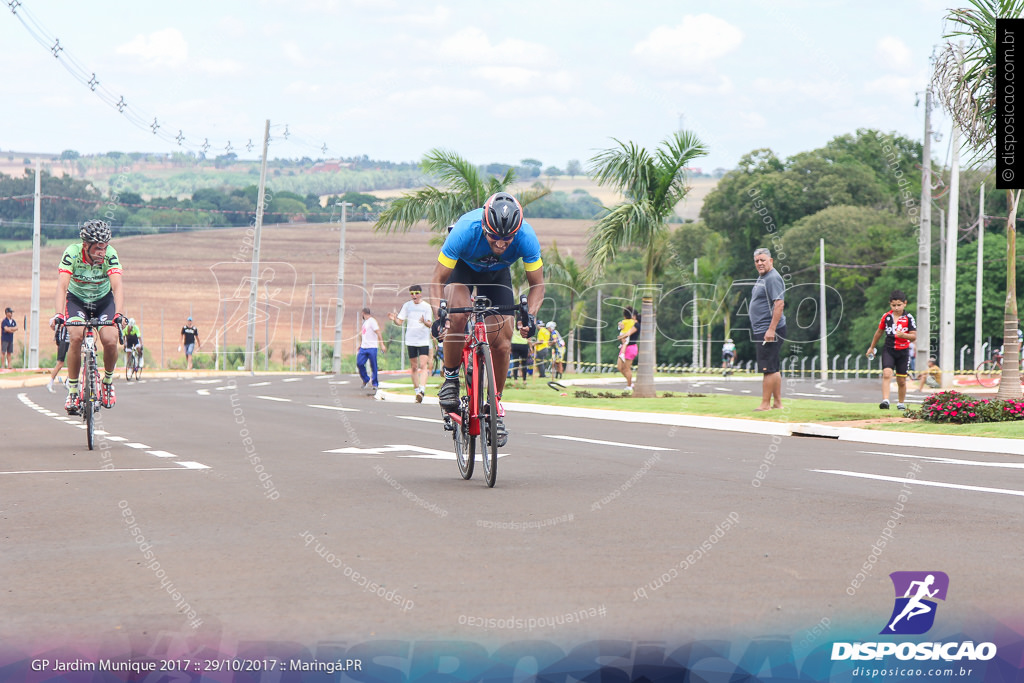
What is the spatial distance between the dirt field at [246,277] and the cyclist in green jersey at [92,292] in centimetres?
6576

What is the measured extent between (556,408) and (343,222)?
118ft

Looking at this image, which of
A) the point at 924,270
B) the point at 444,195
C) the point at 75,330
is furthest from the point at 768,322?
the point at 924,270

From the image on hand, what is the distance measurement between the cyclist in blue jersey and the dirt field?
225 feet

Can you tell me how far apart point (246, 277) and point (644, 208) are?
75.6 meters

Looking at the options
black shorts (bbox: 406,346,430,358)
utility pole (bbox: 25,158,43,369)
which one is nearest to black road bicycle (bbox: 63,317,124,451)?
black shorts (bbox: 406,346,430,358)

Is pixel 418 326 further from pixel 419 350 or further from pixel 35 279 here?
pixel 35 279

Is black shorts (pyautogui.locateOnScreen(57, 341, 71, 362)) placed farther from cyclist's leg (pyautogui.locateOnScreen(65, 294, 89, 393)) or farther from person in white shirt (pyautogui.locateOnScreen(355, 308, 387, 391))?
person in white shirt (pyautogui.locateOnScreen(355, 308, 387, 391))

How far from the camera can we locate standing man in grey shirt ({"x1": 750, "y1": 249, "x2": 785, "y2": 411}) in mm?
17500

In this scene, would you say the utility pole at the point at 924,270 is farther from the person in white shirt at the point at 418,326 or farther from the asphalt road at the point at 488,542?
the asphalt road at the point at 488,542

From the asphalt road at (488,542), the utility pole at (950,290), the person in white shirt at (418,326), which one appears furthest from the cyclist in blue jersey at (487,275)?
the utility pole at (950,290)

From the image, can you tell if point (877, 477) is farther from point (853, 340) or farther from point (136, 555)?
point (853, 340)

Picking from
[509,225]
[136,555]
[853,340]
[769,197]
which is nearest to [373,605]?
[136,555]

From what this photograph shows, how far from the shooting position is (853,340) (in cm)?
7338

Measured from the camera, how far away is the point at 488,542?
20.7 feet
